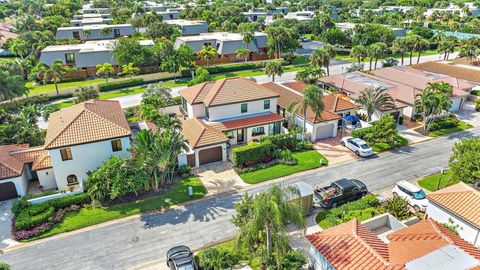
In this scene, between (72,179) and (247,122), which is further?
(247,122)

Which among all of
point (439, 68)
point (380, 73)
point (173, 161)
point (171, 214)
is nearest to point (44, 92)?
point (173, 161)

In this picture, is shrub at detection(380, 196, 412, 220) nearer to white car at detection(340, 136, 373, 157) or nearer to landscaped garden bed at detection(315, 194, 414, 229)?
landscaped garden bed at detection(315, 194, 414, 229)

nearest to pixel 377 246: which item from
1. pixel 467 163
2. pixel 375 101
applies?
pixel 467 163

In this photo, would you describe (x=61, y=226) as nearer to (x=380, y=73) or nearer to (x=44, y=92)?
(x=44, y=92)

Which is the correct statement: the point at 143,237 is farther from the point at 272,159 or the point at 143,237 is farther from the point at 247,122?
the point at 247,122

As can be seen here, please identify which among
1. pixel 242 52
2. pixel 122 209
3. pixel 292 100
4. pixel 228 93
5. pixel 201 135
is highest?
pixel 228 93

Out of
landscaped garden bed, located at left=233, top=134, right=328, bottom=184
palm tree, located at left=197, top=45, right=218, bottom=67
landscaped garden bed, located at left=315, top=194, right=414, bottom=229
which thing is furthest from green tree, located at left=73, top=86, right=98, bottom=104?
landscaped garden bed, located at left=315, top=194, right=414, bottom=229
